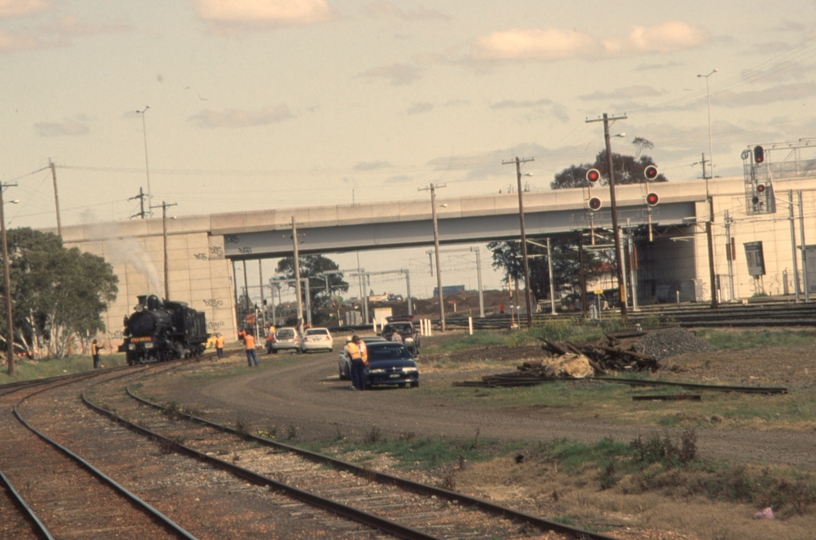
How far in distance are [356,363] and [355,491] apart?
1687 cm

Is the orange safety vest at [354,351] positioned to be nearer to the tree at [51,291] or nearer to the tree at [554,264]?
the tree at [51,291]

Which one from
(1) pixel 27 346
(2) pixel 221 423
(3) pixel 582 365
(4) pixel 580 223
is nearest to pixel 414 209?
(4) pixel 580 223

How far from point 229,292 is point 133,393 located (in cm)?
4703

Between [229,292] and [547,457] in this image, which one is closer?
[547,457]

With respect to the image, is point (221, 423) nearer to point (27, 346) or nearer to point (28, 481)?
point (28, 481)

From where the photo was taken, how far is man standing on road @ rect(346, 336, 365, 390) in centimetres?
3003

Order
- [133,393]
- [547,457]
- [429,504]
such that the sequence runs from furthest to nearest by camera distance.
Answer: [133,393] < [547,457] < [429,504]

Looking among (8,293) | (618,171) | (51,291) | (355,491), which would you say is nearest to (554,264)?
(618,171)

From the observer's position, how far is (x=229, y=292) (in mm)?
81438

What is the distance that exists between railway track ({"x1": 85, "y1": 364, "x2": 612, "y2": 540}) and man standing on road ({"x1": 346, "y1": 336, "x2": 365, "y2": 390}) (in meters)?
8.05

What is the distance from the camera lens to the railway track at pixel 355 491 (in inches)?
419

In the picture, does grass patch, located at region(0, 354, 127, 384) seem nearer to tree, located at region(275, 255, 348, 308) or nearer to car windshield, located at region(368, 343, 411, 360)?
car windshield, located at region(368, 343, 411, 360)

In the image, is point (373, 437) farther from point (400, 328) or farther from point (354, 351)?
point (400, 328)

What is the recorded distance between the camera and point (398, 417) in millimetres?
22594
